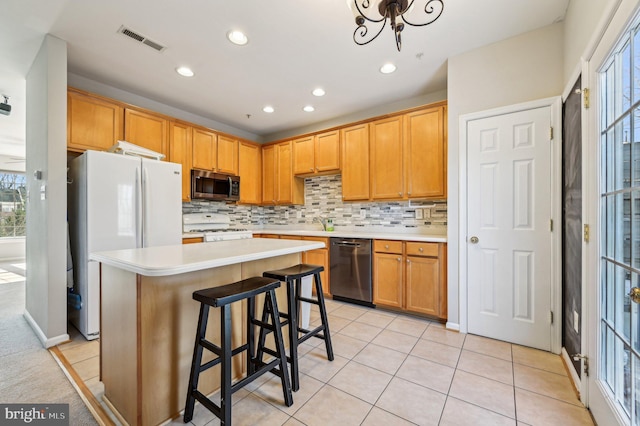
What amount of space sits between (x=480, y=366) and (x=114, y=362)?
2382 millimetres

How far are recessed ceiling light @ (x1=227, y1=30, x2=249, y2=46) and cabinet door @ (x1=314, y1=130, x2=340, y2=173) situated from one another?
5.91ft

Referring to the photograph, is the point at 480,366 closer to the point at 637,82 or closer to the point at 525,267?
the point at 525,267

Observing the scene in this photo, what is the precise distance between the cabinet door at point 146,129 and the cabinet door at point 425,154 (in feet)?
9.80

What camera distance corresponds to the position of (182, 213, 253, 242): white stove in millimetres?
3727

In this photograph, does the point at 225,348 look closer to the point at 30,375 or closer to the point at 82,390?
the point at 82,390

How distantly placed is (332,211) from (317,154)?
2.99ft

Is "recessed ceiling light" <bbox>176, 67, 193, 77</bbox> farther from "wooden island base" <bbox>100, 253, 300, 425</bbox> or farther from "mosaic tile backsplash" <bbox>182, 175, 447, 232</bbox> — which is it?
"wooden island base" <bbox>100, 253, 300, 425</bbox>

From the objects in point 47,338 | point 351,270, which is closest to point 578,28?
point 351,270

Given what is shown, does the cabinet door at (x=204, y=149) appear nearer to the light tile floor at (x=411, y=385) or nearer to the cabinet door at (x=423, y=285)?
the light tile floor at (x=411, y=385)

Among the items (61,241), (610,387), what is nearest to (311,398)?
(610,387)

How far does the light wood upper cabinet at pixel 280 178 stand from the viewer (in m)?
4.42

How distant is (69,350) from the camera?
225cm

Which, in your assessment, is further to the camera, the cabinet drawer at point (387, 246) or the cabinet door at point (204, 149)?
the cabinet door at point (204, 149)

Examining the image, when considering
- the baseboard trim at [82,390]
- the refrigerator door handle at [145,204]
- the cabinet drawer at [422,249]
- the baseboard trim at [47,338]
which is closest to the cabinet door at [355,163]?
the cabinet drawer at [422,249]
